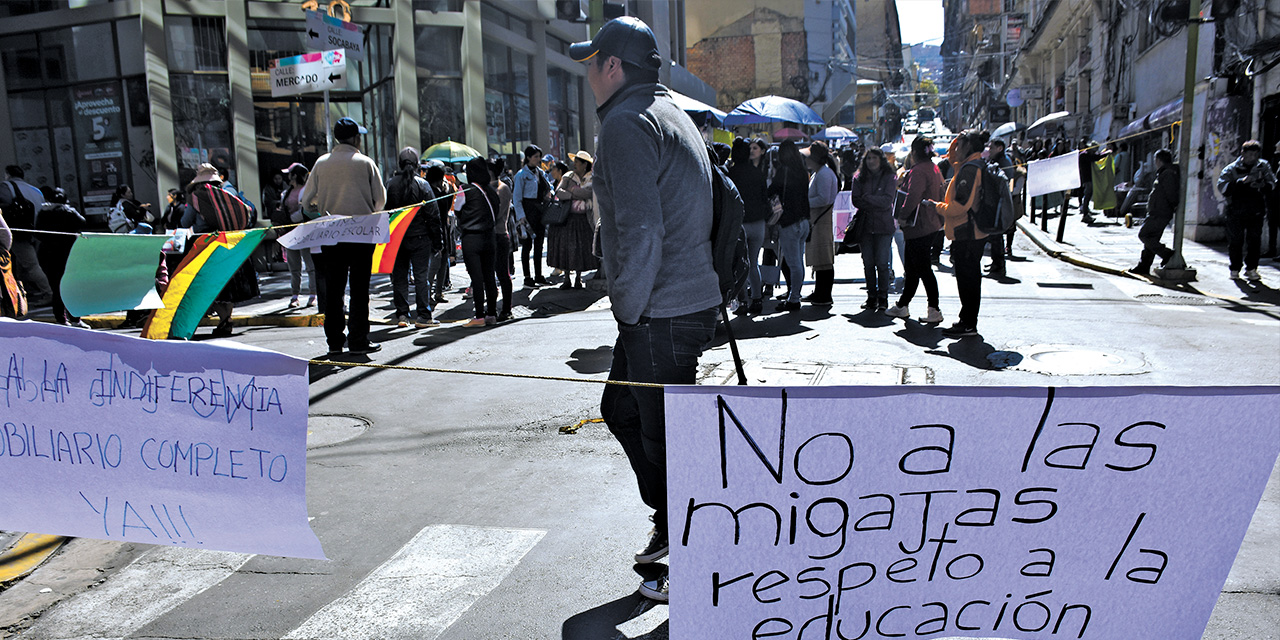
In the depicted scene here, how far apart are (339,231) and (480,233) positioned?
212 centimetres

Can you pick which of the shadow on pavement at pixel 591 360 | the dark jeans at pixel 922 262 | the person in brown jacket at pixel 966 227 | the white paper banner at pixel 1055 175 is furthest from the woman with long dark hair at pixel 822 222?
the white paper banner at pixel 1055 175

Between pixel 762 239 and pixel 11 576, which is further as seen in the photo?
pixel 762 239

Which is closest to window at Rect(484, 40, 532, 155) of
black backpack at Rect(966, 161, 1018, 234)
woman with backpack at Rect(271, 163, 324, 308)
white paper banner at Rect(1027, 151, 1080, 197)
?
woman with backpack at Rect(271, 163, 324, 308)

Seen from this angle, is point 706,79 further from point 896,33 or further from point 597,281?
point 896,33

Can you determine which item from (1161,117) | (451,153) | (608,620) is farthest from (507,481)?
(1161,117)

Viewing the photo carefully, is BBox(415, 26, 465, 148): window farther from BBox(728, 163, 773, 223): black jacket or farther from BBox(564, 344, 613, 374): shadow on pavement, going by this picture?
→ BBox(564, 344, 613, 374): shadow on pavement

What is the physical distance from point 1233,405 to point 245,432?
2.52 m

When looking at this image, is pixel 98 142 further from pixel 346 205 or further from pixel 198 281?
pixel 198 281

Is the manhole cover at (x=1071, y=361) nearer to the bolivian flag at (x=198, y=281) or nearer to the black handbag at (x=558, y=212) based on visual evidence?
the bolivian flag at (x=198, y=281)

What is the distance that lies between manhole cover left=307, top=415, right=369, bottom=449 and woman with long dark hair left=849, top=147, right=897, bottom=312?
5.58 metres

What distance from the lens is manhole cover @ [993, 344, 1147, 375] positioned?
22.0 ft

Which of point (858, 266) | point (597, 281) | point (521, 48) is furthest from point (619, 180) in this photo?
point (521, 48)

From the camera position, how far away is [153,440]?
2.65m

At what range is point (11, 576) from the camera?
150 inches
